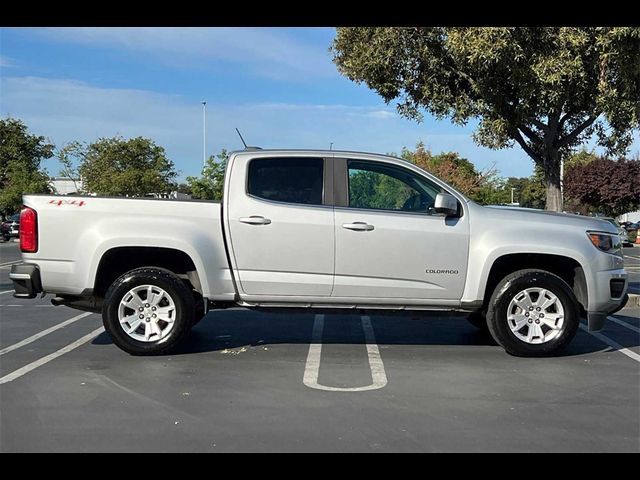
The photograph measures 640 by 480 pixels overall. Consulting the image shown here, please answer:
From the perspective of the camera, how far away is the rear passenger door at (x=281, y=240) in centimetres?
622

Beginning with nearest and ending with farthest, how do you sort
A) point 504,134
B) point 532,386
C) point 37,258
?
point 532,386 < point 37,258 < point 504,134

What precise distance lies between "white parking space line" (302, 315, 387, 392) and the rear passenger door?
2.31ft

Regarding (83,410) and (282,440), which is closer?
(282,440)

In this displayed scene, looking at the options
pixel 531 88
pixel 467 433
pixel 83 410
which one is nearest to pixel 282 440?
pixel 467 433

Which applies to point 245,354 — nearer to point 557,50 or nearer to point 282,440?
point 282,440

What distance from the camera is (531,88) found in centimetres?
934

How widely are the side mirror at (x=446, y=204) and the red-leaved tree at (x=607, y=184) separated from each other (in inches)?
1433

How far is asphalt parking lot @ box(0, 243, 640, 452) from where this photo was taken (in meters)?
4.14

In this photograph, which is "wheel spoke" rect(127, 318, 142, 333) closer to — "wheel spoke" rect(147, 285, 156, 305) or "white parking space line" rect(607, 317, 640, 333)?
"wheel spoke" rect(147, 285, 156, 305)

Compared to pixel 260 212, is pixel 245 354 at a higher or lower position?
lower

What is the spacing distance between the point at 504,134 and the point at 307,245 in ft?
19.1

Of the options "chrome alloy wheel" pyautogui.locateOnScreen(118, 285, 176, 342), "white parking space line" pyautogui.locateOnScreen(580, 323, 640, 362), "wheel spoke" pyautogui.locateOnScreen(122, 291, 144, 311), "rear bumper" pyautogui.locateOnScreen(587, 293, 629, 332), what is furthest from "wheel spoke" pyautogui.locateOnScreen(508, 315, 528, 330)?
"wheel spoke" pyautogui.locateOnScreen(122, 291, 144, 311)

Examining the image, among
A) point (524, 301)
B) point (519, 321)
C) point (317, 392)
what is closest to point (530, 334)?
point (519, 321)

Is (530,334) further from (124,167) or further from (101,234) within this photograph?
(124,167)
